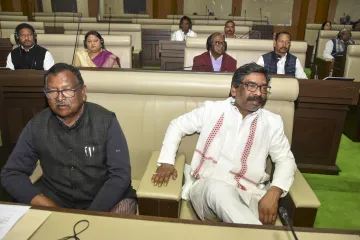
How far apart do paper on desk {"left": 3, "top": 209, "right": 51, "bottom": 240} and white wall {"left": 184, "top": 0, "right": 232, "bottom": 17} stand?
37.3 ft

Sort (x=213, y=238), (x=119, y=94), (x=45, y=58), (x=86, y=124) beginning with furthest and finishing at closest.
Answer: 1. (x=45, y=58)
2. (x=119, y=94)
3. (x=86, y=124)
4. (x=213, y=238)

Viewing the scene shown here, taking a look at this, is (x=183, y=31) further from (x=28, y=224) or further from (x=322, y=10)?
(x=322, y=10)

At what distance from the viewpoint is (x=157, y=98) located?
2.06 meters

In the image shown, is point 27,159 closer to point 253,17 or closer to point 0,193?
point 0,193

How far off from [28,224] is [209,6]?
11.7 meters

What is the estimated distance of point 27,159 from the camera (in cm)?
160

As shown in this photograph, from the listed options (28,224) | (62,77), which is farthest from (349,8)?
(28,224)

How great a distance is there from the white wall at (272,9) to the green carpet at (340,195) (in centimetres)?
937

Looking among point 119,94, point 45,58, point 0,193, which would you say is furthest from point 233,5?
point 0,193

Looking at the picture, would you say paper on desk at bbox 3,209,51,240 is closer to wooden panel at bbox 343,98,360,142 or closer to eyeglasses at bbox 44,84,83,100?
eyeglasses at bbox 44,84,83,100

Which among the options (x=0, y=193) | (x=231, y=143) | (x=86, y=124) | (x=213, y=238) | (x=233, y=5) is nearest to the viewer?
(x=213, y=238)

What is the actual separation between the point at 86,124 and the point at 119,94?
0.57 m

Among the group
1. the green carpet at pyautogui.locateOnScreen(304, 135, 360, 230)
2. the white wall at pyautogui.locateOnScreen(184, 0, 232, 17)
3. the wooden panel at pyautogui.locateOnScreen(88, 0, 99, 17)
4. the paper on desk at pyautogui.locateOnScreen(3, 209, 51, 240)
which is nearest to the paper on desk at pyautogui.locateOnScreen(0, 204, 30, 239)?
the paper on desk at pyautogui.locateOnScreen(3, 209, 51, 240)

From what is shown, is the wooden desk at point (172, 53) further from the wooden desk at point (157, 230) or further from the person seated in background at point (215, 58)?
the wooden desk at point (157, 230)
